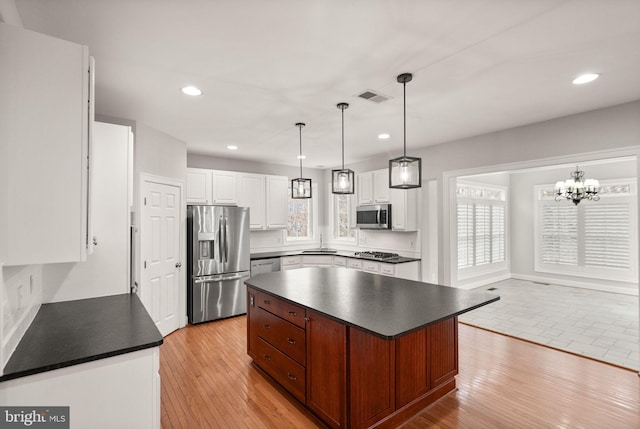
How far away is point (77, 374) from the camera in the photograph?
4.75 ft

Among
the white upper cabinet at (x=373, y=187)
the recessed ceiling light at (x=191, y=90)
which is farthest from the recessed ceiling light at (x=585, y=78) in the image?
the recessed ceiling light at (x=191, y=90)

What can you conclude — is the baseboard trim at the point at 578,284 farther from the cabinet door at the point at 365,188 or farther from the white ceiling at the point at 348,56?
the white ceiling at the point at 348,56

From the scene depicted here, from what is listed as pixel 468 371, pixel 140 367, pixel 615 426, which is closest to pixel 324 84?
pixel 140 367

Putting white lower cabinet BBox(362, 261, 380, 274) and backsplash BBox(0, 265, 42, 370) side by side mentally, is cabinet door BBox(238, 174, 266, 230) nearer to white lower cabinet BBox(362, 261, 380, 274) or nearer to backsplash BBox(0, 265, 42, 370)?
white lower cabinet BBox(362, 261, 380, 274)

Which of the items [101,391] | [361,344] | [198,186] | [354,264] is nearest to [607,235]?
[354,264]

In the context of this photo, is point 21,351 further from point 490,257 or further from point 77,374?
point 490,257

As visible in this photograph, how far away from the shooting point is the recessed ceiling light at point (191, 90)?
8.95 ft

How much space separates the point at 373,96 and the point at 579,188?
5.60 meters

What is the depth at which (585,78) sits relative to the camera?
259 centimetres

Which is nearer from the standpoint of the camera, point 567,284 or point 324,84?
point 324,84

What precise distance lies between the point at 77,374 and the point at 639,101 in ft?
15.8

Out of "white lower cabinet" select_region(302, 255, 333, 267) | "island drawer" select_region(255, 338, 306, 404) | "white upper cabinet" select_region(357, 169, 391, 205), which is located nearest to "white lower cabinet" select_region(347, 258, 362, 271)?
"white lower cabinet" select_region(302, 255, 333, 267)

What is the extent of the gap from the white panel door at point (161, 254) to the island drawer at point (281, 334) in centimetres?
151

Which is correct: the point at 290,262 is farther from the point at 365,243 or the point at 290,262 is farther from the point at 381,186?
the point at 381,186
